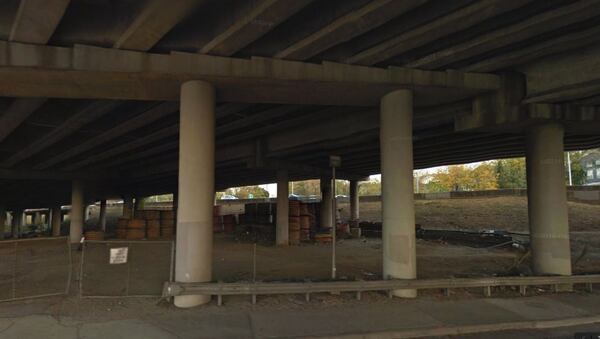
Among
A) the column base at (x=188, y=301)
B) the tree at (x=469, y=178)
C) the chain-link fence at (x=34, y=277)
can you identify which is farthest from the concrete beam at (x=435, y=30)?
the tree at (x=469, y=178)

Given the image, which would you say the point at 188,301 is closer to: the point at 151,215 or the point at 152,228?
the point at 152,228

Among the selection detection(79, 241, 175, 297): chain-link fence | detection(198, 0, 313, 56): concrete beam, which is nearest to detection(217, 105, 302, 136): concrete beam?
detection(198, 0, 313, 56): concrete beam

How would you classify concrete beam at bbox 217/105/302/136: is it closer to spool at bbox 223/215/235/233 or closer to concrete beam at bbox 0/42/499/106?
concrete beam at bbox 0/42/499/106

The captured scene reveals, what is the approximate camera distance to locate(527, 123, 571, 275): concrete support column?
1212 centimetres

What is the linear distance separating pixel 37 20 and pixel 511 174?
265ft

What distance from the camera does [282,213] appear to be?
25312mm

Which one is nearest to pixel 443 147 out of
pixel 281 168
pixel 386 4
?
pixel 281 168

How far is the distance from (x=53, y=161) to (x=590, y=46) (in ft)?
97.5

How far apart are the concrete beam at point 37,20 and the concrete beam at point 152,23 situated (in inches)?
48.9

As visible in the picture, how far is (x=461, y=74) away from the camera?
10750mm

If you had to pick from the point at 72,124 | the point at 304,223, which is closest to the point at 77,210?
the point at 304,223

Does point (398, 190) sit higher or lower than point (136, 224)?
higher

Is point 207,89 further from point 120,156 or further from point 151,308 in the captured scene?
point 120,156

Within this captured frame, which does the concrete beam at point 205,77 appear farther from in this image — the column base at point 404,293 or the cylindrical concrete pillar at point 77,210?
the cylindrical concrete pillar at point 77,210
